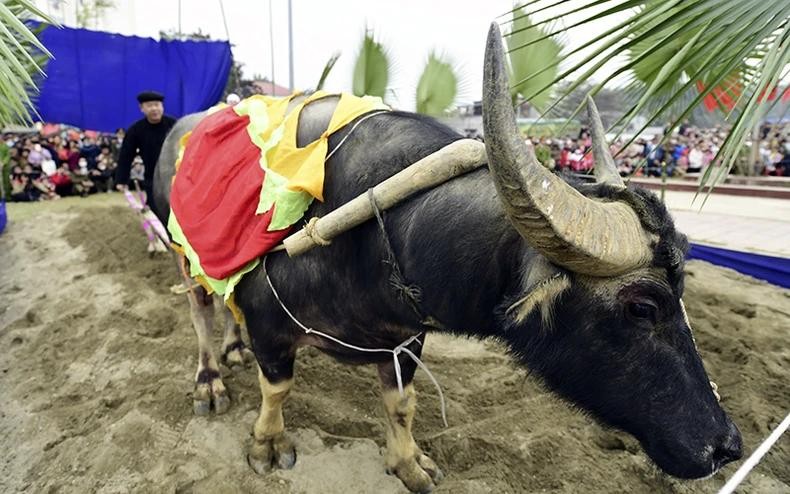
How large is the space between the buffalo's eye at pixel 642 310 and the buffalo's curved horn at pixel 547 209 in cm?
13

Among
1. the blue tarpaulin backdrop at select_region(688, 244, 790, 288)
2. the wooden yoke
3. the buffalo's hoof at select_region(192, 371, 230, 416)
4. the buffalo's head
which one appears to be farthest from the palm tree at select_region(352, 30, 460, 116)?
the buffalo's head

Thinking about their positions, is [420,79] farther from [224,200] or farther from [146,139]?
[224,200]

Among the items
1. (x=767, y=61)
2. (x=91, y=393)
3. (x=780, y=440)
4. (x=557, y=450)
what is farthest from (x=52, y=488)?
(x=780, y=440)

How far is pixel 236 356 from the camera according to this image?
3979 millimetres

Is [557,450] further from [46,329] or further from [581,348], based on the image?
[46,329]

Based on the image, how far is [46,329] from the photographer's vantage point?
445cm

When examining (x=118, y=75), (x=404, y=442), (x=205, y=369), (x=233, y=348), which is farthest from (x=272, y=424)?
(x=118, y=75)

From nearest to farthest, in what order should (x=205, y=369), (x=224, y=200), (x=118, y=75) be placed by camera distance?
(x=224, y=200)
(x=205, y=369)
(x=118, y=75)

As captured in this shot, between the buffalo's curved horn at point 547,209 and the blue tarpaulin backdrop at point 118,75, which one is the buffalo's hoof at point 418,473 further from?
the blue tarpaulin backdrop at point 118,75

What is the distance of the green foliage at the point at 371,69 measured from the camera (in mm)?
7476

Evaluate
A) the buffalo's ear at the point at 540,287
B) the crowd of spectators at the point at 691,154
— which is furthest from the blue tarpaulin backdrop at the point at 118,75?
the crowd of spectators at the point at 691,154

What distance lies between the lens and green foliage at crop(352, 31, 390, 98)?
7.48m

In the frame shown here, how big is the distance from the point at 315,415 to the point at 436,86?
241 inches

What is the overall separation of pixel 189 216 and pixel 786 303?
5.01 meters
